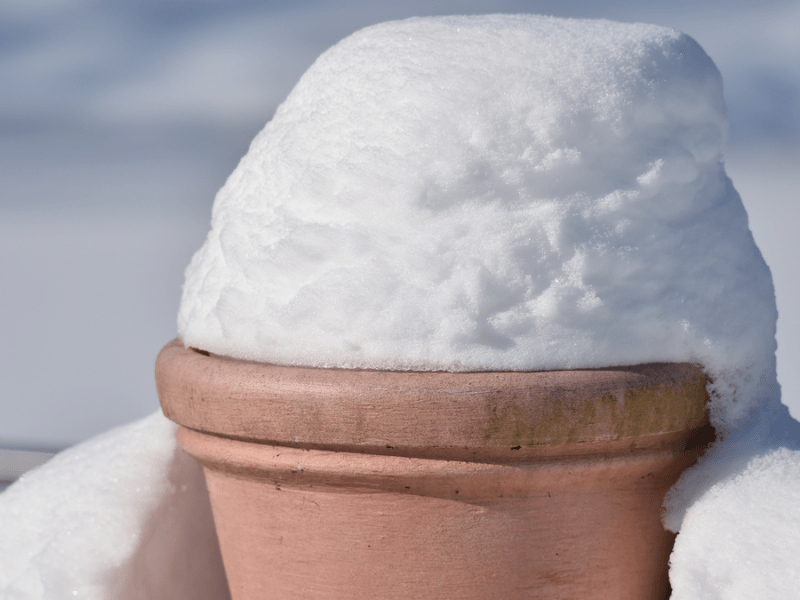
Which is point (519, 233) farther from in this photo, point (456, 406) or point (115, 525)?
point (115, 525)

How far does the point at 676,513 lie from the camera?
2.74 ft

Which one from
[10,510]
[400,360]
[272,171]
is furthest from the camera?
[10,510]

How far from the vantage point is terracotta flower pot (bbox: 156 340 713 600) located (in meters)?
0.73

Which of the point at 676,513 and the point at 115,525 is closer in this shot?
the point at 676,513

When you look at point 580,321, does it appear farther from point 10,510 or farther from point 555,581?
point 10,510

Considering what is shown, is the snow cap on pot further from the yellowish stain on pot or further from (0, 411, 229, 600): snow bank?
(0, 411, 229, 600): snow bank

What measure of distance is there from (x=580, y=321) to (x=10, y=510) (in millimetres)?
828

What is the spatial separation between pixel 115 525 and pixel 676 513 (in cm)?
72

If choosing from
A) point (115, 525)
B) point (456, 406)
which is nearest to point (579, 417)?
point (456, 406)

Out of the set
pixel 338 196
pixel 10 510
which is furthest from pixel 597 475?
pixel 10 510

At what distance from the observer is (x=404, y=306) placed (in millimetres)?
752

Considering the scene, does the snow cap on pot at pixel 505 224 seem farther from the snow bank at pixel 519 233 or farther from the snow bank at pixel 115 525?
the snow bank at pixel 115 525

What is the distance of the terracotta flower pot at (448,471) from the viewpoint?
73 centimetres

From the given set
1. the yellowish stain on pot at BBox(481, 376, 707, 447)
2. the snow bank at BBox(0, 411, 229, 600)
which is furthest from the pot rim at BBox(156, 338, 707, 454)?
the snow bank at BBox(0, 411, 229, 600)
